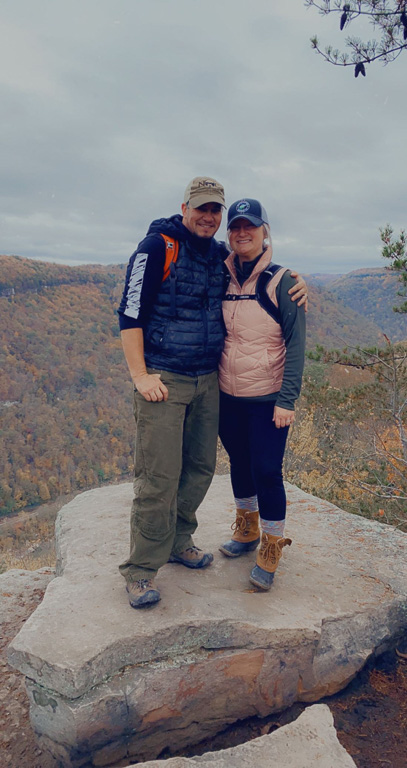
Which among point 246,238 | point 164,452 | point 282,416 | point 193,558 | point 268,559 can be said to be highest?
point 246,238

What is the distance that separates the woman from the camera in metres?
2.68

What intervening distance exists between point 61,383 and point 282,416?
243 ft

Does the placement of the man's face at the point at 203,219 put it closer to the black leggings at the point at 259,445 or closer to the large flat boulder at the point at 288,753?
the black leggings at the point at 259,445

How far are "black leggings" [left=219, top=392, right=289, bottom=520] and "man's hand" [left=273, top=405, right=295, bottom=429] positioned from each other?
105mm

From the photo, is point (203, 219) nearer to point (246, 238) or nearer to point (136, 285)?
point (246, 238)

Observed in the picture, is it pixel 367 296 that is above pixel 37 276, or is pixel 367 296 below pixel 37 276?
above

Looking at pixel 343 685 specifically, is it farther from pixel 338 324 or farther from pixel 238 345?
pixel 338 324

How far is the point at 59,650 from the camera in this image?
2.36 meters

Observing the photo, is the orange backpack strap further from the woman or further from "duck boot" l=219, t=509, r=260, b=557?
"duck boot" l=219, t=509, r=260, b=557

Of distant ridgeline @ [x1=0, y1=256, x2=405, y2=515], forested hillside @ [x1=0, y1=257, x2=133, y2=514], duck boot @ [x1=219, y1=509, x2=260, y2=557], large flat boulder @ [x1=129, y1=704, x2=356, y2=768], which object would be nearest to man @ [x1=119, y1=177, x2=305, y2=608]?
duck boot @ [x1=219, y1=509, x2=260, y2=557]

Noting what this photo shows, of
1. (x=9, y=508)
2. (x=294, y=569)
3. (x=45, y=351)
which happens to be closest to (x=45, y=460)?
(x=9, y=508)

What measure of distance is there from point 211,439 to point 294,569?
1.17 meters

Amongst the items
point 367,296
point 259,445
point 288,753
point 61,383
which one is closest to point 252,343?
point 259,445

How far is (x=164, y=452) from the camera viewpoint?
270 centimetres
